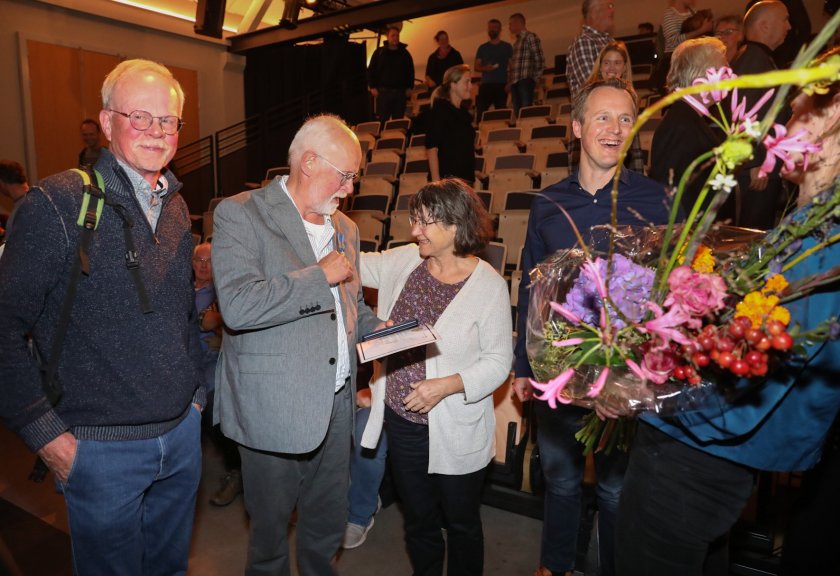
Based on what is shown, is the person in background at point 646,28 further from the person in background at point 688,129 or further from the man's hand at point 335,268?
the man's hand at point 335,268

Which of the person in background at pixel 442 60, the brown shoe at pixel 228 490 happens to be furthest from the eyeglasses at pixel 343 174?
the person in background at pixel 442 60

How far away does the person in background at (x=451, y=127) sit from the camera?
183 inches

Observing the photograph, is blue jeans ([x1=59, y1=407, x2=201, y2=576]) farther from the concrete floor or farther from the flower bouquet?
the flower bouquet

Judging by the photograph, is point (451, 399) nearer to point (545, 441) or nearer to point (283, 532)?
point (545, 441)

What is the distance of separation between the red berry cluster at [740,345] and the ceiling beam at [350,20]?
27.2 feet

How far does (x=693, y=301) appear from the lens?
934mm

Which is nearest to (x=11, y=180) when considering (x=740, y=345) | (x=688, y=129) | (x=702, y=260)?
(x=688, y=129)

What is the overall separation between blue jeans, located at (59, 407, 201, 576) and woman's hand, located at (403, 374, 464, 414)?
721 mm

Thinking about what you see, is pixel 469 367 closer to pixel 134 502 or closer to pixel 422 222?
pixel 422 222

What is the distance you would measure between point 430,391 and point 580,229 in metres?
0.78

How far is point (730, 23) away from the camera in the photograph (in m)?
4.49

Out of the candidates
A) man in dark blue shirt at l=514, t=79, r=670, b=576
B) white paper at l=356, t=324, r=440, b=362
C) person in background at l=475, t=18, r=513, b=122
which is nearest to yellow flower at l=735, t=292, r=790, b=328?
man in dark blue shirt at l=514, t=79, r=670, b=576

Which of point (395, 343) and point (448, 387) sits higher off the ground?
point (395, 343)

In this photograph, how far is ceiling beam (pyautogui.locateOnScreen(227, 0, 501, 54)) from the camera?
863 centimetres
